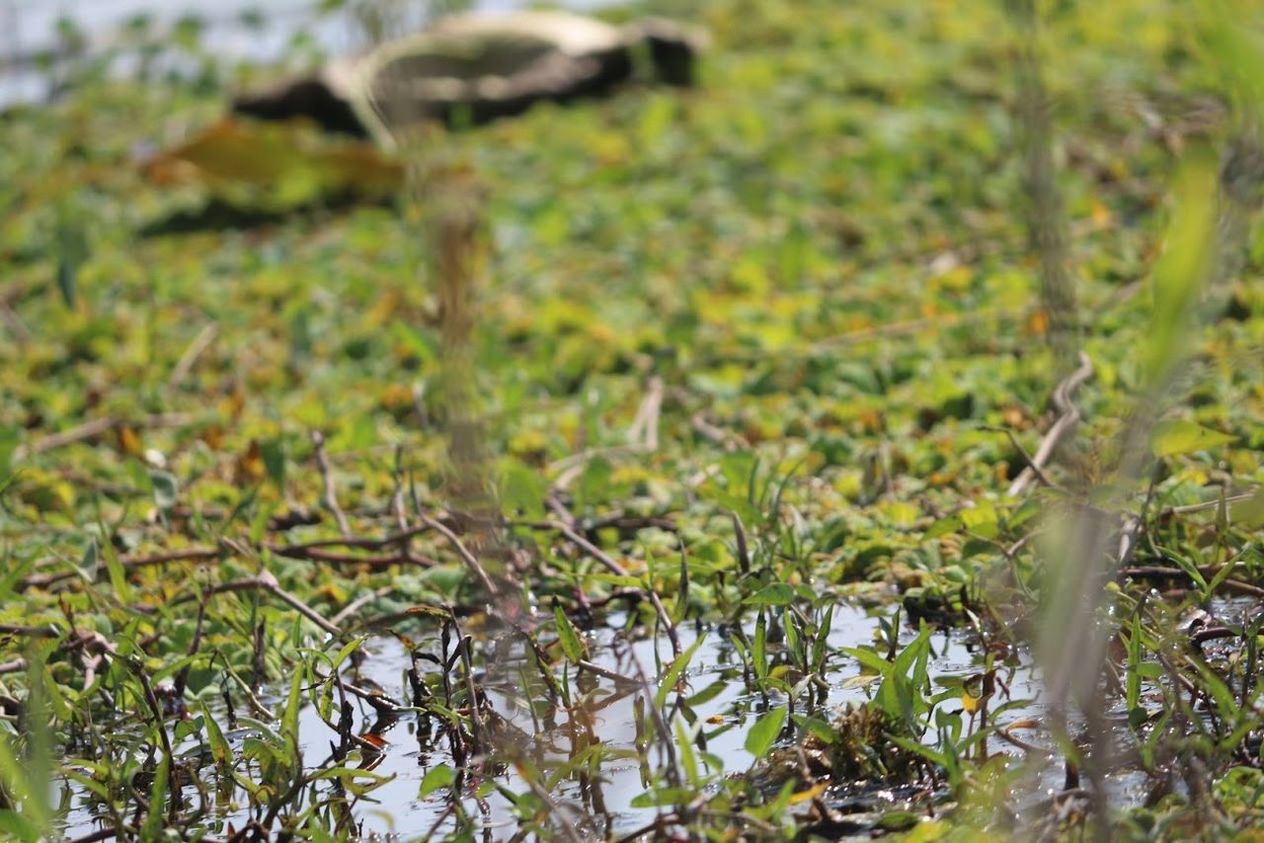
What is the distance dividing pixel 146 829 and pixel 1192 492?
1450mm

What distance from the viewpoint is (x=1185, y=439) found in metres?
2.04

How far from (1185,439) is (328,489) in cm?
141

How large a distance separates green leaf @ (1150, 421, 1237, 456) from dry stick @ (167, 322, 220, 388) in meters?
2.44

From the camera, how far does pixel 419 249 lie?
15.4 feet

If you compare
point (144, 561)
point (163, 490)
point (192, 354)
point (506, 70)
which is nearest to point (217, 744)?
point (144, 561)

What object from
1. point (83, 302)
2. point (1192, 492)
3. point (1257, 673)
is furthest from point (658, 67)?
point (1257, 673)

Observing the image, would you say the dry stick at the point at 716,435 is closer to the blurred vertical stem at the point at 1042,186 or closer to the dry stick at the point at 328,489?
the dry stick at the point at 328,489

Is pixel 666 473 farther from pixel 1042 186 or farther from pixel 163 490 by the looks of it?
pixel 1042 186

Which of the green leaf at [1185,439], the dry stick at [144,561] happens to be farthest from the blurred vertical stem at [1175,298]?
the dry stick at [144,561]

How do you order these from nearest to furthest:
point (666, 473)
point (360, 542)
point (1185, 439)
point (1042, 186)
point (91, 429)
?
point (1042, 186) → point (1185, 439) → point (360, 542) → point (666, 473) → point (91, 429)

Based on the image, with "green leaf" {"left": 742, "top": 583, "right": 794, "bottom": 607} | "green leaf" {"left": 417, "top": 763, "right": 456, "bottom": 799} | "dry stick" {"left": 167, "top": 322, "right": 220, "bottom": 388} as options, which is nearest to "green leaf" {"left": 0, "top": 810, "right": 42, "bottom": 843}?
"green leaf" {"left": 417, "top": 763, "right": 456, "bottom": 799}

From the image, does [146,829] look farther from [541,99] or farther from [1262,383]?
[541,99]

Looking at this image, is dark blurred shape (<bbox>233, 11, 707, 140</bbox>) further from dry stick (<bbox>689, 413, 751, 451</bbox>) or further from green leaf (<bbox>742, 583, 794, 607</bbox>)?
green leaf (<bbox>742, 583, 794, 607</bbox>)

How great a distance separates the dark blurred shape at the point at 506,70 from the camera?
19.9 ft
